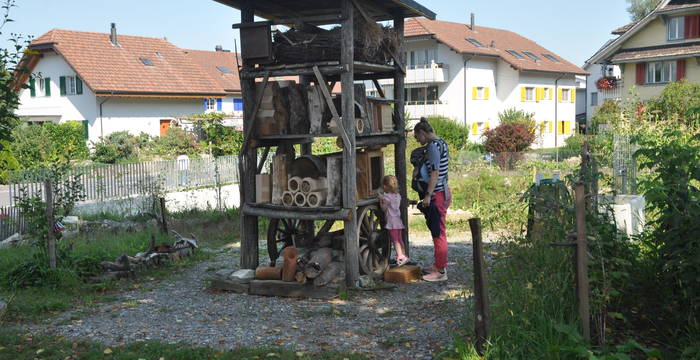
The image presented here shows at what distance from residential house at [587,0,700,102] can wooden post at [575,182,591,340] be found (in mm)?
34705

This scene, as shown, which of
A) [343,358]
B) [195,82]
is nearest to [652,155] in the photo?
[343,358]

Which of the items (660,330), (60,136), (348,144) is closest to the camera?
(660,330)

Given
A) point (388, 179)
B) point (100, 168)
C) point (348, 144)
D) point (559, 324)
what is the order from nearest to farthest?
point (559, 324) → point (348, 144) → point (388, 179) → point (100, 168)

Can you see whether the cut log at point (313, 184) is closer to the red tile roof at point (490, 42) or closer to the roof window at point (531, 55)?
the red tile roof at point (490, 42)

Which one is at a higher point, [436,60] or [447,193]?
[436,60]

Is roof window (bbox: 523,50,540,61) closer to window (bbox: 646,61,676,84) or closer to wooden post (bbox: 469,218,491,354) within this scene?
window (bbox: 646,61,676,84)

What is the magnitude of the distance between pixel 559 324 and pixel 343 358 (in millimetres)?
1795

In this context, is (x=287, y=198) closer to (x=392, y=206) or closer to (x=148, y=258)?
(x=392, y=206)

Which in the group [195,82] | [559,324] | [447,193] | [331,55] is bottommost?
[559,324]

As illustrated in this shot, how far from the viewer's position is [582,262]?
16.1 feet

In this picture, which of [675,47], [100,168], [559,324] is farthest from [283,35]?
[675,47]

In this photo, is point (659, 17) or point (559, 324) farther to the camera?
point (659, 17)

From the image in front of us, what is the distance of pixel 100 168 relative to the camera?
19250 millimetres

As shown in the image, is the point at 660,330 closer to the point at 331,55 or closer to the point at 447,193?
the point at 447,193
